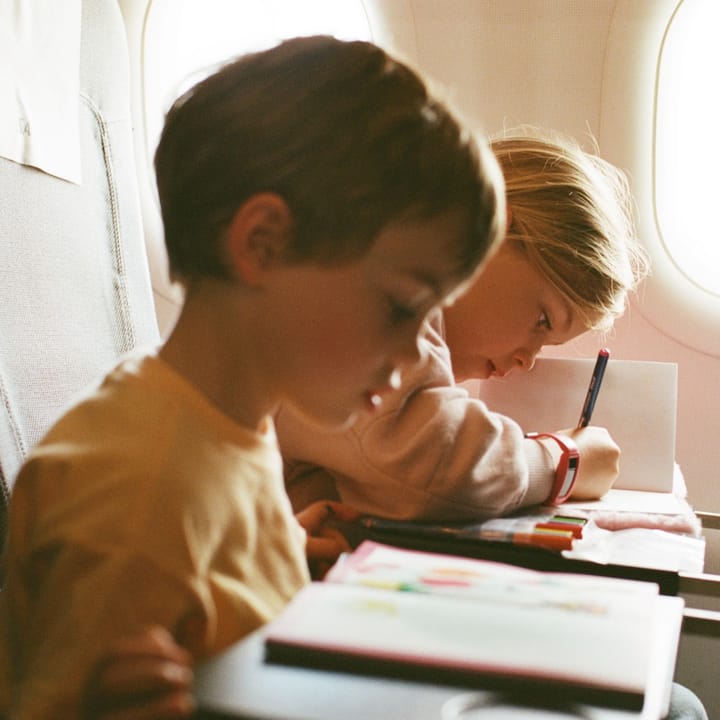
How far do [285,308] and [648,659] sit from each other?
1.03ft

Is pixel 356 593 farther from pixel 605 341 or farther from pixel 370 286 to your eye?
pixel 605 341

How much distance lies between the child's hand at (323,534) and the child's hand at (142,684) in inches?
16.2

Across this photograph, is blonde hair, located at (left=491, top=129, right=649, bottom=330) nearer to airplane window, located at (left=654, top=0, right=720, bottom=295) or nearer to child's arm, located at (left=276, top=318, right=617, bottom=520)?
child's arm, located at (left=276, top=318, right=617, bottom=520)

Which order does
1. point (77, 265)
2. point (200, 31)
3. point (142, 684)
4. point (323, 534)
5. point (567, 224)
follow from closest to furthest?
point (142, 684) → point (323, 534) → point (77, 265) → point (567, 224) → point (200, 31)

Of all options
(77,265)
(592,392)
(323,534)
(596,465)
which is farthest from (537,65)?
(323,534)

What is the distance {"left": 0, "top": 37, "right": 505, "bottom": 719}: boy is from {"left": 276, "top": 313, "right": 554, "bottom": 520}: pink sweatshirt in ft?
0.78

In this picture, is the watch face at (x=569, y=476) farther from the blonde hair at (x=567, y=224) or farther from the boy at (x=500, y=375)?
the blonde hair at (x=567, y=224)

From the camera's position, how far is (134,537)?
0.51m

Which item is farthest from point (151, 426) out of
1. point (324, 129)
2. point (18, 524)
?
point (324, 129)

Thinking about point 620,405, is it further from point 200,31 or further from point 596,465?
point 200,31

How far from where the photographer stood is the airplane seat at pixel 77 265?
0.89 metres

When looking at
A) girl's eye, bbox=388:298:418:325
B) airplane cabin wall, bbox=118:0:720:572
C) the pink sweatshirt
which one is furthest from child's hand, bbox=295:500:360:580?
airplane cabin wall, bbox=118:0:720:572

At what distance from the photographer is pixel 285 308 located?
0.64 meters

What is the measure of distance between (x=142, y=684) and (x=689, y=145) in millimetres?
1440
